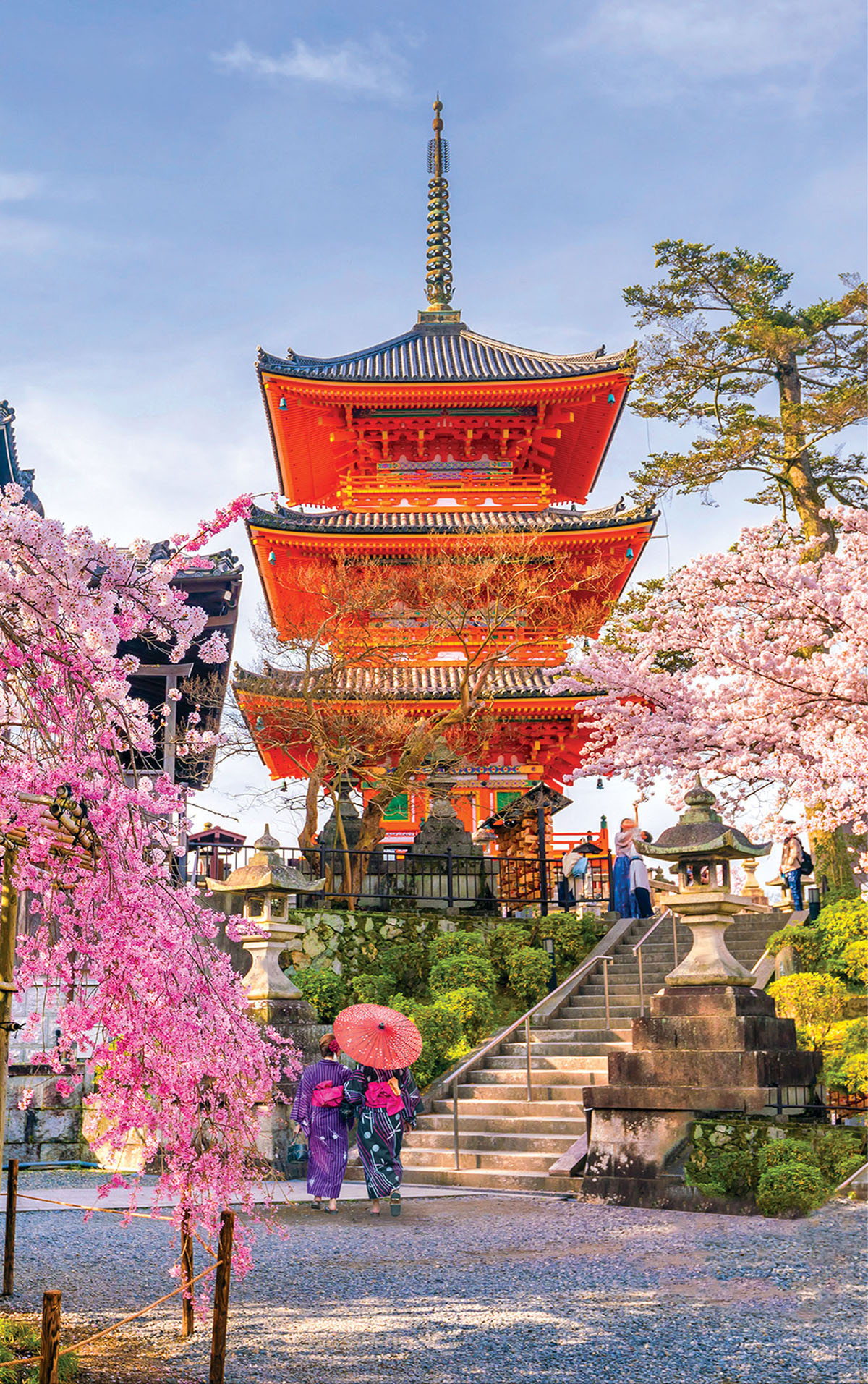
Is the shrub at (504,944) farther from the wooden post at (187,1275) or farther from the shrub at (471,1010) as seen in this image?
the wooden post at (187,1275)

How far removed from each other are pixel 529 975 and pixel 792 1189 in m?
7.95

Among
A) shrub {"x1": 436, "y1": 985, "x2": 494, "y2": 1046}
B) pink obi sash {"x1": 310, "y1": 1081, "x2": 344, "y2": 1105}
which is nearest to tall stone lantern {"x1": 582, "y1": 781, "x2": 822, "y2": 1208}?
pink obi sash {"x1": 310, "y1": 1081, "x2": 344, "y2": 1105}

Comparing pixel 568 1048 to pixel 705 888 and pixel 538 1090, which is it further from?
pixel 705 888

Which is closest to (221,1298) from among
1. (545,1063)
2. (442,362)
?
(545,1063)

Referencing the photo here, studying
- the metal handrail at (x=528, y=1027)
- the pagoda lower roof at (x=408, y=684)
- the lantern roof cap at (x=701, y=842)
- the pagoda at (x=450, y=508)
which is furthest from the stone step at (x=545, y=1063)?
the pagoda lower roof at (x=408, y=684)

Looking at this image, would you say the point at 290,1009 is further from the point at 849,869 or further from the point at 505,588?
the point at 505,588

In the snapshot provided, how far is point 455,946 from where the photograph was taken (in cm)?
1664

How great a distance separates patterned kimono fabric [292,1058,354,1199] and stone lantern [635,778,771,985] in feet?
9.86

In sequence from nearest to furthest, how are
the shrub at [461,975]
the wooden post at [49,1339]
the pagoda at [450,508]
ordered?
the wooden post at [49,1339] < the shrub at [461,975] < the pagoda at [450,508]

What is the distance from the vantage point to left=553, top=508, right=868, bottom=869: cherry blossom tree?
16016mm

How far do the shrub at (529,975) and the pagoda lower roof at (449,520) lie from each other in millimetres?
9208

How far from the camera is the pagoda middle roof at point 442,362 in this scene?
24938mm

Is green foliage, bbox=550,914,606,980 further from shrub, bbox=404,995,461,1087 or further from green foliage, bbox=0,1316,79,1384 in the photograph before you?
green foliage, bbox=0,1316,79,1384

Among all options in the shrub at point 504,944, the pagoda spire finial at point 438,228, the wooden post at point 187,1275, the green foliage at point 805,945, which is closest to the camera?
the wooden post at point 187,1275
